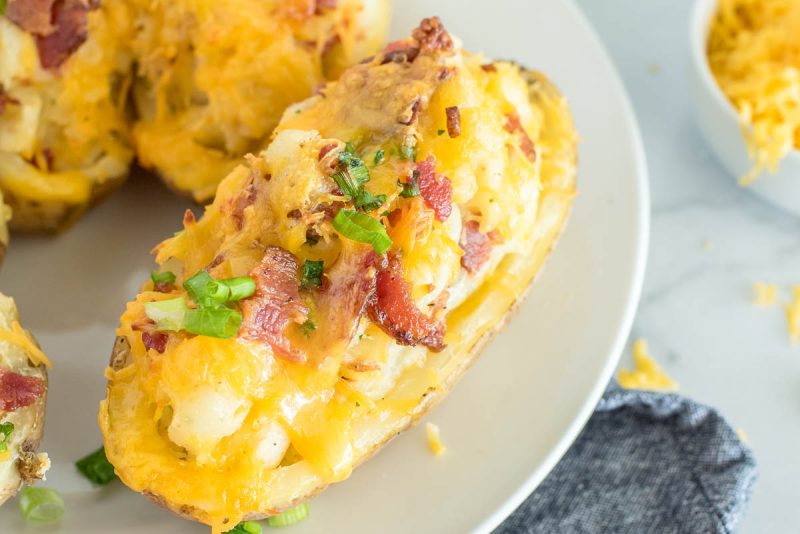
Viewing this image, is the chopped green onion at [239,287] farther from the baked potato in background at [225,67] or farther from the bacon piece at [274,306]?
the baked potato in background at [225,67]

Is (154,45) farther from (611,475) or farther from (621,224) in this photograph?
(611,475)

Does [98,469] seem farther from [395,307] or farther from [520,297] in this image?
[520,297]

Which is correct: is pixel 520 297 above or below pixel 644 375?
above

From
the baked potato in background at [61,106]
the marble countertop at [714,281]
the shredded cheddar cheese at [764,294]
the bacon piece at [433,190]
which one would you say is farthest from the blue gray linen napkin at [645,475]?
the baked potato in background at [61,106]

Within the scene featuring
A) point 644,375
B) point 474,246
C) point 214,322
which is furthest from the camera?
point 644,375

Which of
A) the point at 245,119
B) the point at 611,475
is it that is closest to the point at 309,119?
the point at 245,119

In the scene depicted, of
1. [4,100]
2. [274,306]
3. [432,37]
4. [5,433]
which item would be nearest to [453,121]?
[432,37]
